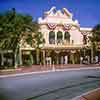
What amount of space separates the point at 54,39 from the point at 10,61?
10.4 meters

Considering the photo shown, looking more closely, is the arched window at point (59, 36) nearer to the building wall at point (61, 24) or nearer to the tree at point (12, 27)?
the building wall at point (61, 24)

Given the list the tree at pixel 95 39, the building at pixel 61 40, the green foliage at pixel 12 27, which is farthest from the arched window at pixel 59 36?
the green foliage at pixel 12 27

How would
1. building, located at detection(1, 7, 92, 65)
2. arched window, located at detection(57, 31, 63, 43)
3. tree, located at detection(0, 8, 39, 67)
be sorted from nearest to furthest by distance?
tree, located at detection(0, 8, 39, 67), building, located at detection(1, 7, 92, 65), arched window, located at detection(57, 31, 63, 43)

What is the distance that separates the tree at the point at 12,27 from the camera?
110 feet

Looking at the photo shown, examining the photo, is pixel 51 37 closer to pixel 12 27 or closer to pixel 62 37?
pixel 62 37

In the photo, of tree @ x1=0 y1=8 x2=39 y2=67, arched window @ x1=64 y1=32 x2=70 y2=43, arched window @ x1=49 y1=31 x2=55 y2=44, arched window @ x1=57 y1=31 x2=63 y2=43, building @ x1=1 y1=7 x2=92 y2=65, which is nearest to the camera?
tree @ x1=0 y1=8 x2=39 y2=67

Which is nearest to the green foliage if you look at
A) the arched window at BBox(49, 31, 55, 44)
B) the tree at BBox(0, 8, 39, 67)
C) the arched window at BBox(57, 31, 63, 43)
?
the tree at BBox(0, 8, 39, 67)

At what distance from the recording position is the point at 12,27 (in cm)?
3366

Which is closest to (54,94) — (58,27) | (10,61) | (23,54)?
(10,61)

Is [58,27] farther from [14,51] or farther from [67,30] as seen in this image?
[14,51]

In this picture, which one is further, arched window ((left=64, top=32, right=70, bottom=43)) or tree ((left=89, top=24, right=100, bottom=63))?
arched window ((left=64, top=32, right=70, bottom=43))

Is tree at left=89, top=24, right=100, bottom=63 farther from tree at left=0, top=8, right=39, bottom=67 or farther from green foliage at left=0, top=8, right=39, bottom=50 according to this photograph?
green foliage at left=0, top=8, right=39, bottom=50

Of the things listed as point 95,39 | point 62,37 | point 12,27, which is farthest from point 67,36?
point 12,27

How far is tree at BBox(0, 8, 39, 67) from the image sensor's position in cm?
3362
